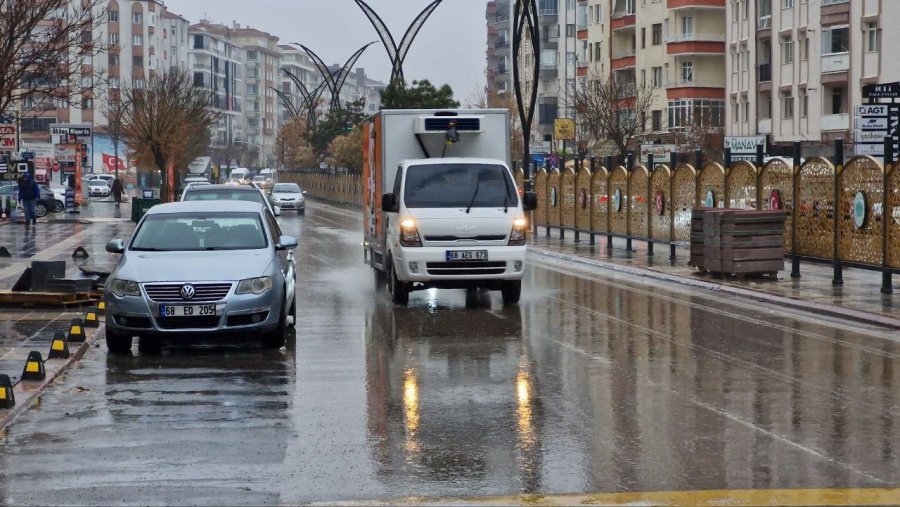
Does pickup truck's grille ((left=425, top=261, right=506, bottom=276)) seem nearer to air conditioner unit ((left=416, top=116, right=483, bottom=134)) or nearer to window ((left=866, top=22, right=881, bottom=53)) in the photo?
air conditioner unit ((left=416, top=116, right=483, bottom=134))

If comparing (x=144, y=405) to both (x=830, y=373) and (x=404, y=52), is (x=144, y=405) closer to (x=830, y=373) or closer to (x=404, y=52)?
(x=830, y=373)

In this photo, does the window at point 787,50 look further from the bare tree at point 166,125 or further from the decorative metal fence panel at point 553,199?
the decorative metal fence panel at point 553,199

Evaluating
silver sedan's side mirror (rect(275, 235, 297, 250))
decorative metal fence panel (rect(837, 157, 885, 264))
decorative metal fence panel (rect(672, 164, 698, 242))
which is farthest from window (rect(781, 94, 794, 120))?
silver sedan's side mirror (rect(275, 235, 297, 250))

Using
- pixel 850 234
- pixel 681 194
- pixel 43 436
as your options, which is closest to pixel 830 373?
pixel 43 436

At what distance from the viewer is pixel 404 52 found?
59.8 meters

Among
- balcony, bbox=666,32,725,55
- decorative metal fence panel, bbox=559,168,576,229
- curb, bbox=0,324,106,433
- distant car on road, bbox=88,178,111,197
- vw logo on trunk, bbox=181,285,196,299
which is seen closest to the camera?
curb, bbox=0,324,106,433

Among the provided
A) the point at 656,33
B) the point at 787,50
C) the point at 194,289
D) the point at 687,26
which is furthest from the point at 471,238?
the point at 656,33

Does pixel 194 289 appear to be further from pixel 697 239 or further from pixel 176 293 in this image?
pixel 697 239

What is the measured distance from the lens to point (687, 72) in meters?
81.6

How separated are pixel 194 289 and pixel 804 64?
55.0m

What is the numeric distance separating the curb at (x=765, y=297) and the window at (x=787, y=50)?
4066cm

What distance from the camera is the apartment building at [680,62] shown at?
264ft

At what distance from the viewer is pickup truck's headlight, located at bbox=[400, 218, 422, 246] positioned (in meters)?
18.4

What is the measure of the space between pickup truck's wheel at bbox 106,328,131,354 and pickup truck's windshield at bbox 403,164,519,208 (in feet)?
18.8
